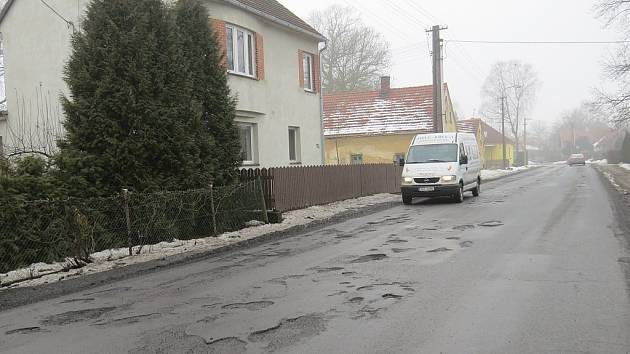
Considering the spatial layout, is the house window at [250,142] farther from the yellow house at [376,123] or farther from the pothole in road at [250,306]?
the yellow house at [376,123]

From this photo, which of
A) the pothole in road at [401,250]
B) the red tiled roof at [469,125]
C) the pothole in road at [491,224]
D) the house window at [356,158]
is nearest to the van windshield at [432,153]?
the pothole in road at [491,224]

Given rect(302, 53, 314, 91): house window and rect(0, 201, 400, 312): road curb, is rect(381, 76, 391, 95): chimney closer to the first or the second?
rect(302, 53, 314, 91): house window

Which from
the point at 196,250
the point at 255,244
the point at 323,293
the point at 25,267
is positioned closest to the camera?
the point at 323,293

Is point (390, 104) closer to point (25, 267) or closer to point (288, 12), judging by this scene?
point (288, 12)

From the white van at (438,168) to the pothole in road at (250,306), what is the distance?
1240 centimetres

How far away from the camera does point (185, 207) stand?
10.9m

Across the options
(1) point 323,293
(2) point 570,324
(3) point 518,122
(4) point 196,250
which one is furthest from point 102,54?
(3) point 518,122

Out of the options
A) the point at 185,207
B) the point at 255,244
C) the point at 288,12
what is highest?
the point at 288,12

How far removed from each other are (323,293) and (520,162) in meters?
85.2

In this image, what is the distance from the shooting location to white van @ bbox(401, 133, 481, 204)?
17.6 meters

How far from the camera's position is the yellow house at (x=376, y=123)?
3716 cm

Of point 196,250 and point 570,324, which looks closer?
point 570,324

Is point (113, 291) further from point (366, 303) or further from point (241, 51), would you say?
point (241, 51)

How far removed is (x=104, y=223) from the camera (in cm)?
961
